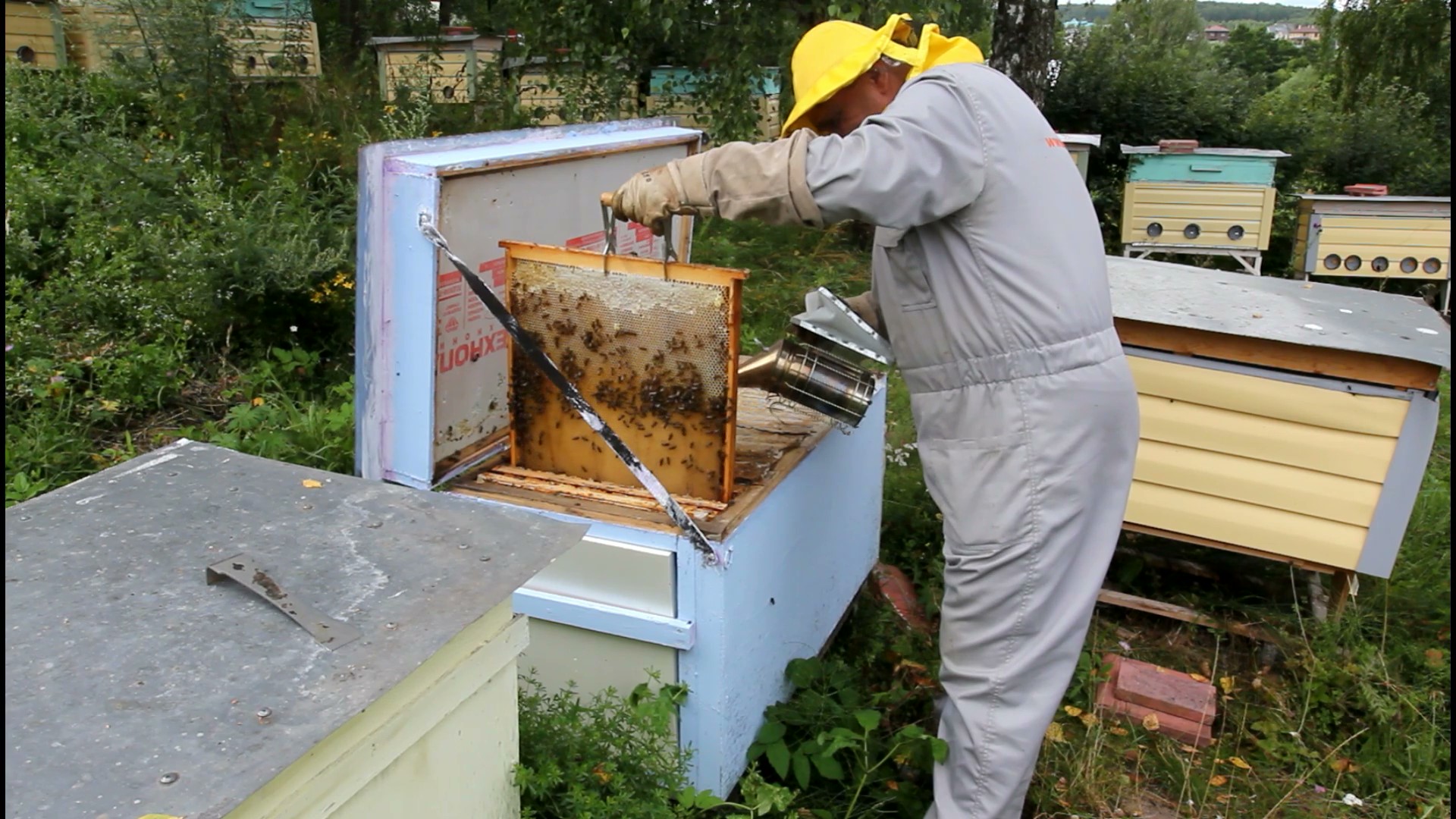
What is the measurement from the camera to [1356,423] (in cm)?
307

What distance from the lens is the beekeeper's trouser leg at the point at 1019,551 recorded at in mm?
2303

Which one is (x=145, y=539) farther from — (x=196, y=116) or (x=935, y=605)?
(x=196, y=116)

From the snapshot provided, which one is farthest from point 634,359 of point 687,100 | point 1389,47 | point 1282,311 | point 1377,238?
point 1389,47

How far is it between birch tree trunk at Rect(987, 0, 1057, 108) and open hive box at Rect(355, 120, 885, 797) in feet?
19.3

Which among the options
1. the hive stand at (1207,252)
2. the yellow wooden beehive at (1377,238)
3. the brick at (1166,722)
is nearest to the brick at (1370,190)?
the yellow wooden beehive at (1377,238)

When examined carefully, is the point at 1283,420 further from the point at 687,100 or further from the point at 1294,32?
the point at 1294,32

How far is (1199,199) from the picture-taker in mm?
8273

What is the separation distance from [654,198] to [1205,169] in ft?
23.9

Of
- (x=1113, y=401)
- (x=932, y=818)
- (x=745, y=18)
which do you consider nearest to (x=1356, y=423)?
(x=1113, y=401)

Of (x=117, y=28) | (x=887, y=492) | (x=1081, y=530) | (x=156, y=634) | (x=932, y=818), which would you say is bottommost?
(x=932, y=818)

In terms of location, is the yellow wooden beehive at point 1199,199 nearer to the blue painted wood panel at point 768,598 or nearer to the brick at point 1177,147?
the brick at point 1177,147

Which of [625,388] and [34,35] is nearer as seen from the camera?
[625,388]

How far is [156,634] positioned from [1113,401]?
192 cm

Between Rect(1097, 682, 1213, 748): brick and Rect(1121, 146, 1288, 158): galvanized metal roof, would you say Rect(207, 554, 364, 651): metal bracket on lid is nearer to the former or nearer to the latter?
Rect(1097, 682, 1213, 748): brick
